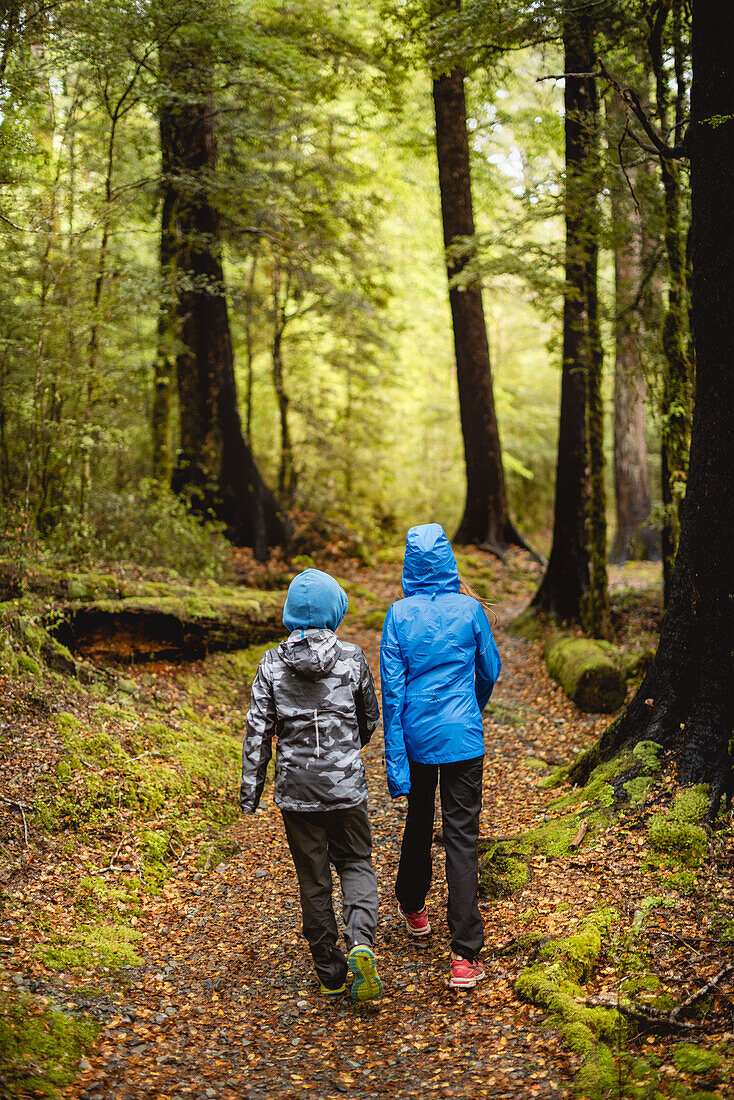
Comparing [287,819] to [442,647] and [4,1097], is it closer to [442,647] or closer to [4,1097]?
[442,647]

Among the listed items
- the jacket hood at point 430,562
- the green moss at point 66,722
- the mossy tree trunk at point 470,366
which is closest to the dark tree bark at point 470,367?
the mossy tree trunk at point 470,366

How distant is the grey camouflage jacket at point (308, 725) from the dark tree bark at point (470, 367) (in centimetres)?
1075

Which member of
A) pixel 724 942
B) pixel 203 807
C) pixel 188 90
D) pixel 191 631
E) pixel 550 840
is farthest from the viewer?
pixel 188 90

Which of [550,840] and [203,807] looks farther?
[203,807]

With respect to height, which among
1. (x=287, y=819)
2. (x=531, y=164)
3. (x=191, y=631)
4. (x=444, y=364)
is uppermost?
(x=531, y=164)

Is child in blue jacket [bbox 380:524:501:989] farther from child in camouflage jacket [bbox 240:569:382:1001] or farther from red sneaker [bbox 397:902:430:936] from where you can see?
child in camouflage jacket [bbox 240:569:382:1001]

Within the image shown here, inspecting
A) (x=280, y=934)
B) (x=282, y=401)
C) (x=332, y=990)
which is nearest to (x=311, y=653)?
(x=332, y=990)

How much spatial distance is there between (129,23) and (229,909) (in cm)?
759

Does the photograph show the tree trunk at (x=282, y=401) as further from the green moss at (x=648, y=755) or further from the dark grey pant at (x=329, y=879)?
the dark grey pant at (x=329, y=879)

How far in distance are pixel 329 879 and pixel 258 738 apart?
31.3 inches

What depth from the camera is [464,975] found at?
364 centimetres

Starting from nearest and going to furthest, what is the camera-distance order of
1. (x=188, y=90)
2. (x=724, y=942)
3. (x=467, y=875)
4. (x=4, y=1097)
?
(x=4, y=1097) → (x=724, y=942) → (x=467, y=875) → (x=188, y=90)

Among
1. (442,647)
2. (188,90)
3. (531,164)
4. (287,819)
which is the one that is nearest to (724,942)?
(442,647)

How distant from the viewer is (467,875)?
3840 millimetres
